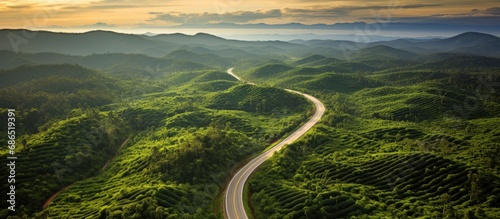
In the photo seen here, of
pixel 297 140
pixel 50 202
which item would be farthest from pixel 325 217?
pixel 50 202

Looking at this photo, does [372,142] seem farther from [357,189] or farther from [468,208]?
[468,208]

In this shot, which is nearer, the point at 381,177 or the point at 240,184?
the point at 240,184

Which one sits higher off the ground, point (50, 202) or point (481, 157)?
point (481, 157)

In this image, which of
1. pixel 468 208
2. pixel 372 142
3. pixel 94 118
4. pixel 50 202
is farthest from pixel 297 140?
pixel 94 118

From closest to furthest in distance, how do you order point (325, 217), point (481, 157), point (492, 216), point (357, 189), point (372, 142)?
1. point (492, 216)
2. point (325, 217)
3. point (357, 189)
4. point (481, 157)
5. point (372, 142)

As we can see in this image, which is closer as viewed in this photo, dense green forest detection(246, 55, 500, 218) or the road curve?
dense green forest detection(246, 55, 500, 218)

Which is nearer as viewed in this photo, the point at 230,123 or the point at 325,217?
the point at 325,217

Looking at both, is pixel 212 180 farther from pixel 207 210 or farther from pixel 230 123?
pixel 230 123

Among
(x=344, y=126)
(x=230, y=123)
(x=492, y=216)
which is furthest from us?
(x=230, y=123)

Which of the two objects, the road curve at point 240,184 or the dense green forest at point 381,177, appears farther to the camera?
the road curve at point 240,184
